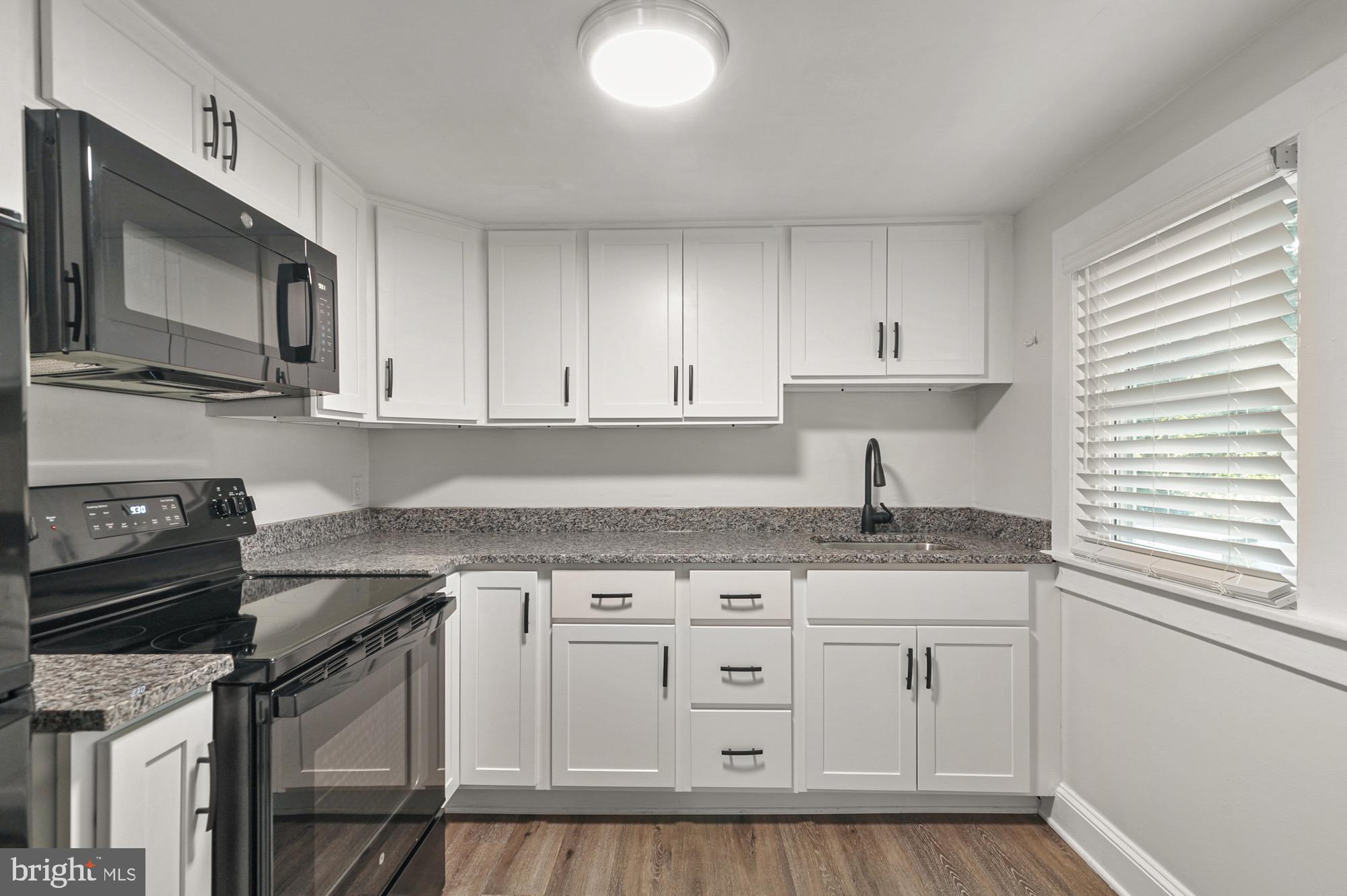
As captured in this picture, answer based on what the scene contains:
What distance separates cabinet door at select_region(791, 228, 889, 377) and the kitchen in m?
0.02

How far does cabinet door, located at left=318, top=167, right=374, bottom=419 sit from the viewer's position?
1.97 metres

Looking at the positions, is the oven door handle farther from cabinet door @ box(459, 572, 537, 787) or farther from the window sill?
the window sill

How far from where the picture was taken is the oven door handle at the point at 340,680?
104 cm


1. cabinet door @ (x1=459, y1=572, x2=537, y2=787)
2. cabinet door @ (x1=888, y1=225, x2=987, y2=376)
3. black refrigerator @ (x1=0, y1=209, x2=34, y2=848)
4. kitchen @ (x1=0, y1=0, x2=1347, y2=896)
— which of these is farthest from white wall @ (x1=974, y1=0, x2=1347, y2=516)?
black refrigerator @ (x1=0, y1=209, x2=34, y2=848)

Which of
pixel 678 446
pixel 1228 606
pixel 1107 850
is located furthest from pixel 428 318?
pixel 1107 850

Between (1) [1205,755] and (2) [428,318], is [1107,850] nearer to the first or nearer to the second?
(1) [1205,755]

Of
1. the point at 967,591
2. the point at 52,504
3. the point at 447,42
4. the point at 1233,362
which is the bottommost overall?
the point at 967,591

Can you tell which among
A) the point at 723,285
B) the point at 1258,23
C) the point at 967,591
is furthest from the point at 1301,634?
the point at 723,285

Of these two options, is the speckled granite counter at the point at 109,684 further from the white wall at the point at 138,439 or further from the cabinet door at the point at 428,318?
the cabinet door at the point at 428,318

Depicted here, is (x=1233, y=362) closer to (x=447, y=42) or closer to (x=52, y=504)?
(x=447, y=42)

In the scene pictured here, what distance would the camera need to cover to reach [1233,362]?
142cm

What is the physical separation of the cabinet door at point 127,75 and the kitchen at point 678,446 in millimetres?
11

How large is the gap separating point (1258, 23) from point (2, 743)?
2.41 meters

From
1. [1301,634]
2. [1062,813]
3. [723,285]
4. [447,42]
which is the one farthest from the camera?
[723,285]
